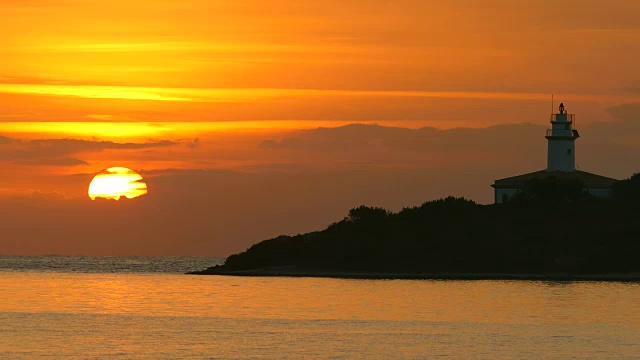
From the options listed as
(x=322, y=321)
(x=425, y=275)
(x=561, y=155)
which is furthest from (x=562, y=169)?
(x=322, y=321)

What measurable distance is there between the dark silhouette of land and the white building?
146 cm

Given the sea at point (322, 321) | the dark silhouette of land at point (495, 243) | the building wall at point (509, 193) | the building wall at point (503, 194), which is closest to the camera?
the sea at point (322, 321)

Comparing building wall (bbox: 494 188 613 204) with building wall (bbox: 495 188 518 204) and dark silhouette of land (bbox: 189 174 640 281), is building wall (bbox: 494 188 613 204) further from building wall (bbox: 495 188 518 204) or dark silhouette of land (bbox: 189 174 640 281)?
dark silhouette of land (bbox: 189 174 640 281)

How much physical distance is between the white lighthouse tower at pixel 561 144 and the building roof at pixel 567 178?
92cm

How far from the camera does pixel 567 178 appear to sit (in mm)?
153250

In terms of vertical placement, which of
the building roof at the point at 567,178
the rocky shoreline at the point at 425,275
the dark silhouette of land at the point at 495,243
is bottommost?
the rocky shoreline at the point at 425,275

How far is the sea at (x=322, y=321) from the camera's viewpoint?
6356 centimetres

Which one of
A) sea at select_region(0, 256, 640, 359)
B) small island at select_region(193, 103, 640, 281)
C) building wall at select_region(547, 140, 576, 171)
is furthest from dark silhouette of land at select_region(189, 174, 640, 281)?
sea at select_region(0, 256, 640, 359)

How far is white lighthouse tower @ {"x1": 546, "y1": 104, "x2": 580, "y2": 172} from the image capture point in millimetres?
150750

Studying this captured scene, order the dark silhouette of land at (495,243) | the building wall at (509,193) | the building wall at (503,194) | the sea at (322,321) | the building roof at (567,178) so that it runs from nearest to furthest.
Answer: the sea at (322,321) → the dark silhouette of land at (495,243) → the building roof at (567,178) → the building wall at (509,193) → the building wall at (503,194)

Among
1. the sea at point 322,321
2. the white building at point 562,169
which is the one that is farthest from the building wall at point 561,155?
the sea at point 322,321

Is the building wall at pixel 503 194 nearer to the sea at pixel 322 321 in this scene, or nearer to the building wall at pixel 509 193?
the building wall at pixel 509 193

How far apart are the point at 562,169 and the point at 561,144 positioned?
4.52 meters

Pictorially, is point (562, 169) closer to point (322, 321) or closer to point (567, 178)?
point (567, 178)
